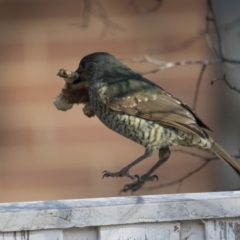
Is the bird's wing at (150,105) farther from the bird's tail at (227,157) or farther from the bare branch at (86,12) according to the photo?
A: the bare branch at (86,12)

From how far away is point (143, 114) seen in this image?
386cm

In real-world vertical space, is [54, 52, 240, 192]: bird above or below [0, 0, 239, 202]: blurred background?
below

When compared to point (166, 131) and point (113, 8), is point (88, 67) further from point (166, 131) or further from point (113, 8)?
point (113, 8)

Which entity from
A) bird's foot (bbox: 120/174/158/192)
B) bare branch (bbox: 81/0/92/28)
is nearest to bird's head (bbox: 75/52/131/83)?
bird's foot (bbox: 120/174/158/192)

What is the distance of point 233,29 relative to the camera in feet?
18.6

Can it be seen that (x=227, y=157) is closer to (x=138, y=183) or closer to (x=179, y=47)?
(x=138, y=183)

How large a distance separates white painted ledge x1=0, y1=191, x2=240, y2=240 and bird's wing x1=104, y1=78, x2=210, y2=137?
97 centimetres

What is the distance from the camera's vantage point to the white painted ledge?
2.74m

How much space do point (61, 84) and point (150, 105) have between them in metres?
1.83

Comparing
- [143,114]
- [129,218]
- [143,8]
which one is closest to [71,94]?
[143,114]

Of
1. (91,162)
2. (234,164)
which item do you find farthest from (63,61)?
(234,164)

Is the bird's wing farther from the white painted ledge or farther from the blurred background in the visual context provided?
the blurred background

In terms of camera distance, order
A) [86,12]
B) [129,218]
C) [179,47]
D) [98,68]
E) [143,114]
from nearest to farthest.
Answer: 1. [129,218]
2. [143,114]
3. [98,68]
4. [86,12]
5. [179,47]

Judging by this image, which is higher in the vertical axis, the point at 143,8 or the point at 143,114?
the point at 143,8
